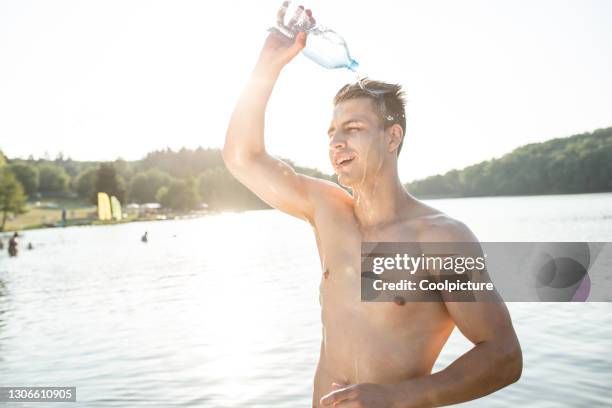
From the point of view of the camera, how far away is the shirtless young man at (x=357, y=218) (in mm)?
2717

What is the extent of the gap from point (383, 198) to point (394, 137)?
0.31m

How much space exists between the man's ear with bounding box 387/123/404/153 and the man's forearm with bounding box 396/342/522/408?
1.16m

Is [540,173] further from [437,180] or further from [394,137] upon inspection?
[394,137]

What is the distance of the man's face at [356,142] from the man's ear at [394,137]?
0.23ft

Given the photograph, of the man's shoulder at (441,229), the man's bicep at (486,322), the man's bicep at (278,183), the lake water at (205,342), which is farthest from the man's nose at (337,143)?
the lake water at (205,342)

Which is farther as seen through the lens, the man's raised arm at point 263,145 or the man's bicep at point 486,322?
the man's raised arm at point 263,145

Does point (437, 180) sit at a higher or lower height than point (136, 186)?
lower

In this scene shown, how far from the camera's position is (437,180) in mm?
172375

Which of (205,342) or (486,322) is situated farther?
(205,342)

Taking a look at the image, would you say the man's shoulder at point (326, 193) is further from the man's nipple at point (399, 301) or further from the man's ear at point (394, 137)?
the man's nipple at point (399, 301)

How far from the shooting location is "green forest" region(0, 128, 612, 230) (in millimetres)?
135375

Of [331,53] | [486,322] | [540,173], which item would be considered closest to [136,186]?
[540,173]

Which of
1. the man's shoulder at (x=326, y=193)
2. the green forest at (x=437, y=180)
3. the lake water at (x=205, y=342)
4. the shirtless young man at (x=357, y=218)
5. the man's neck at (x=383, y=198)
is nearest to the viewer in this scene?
the shirtless young man at (x=357, y=218)

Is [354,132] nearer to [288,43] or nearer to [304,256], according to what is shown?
[288,43]
